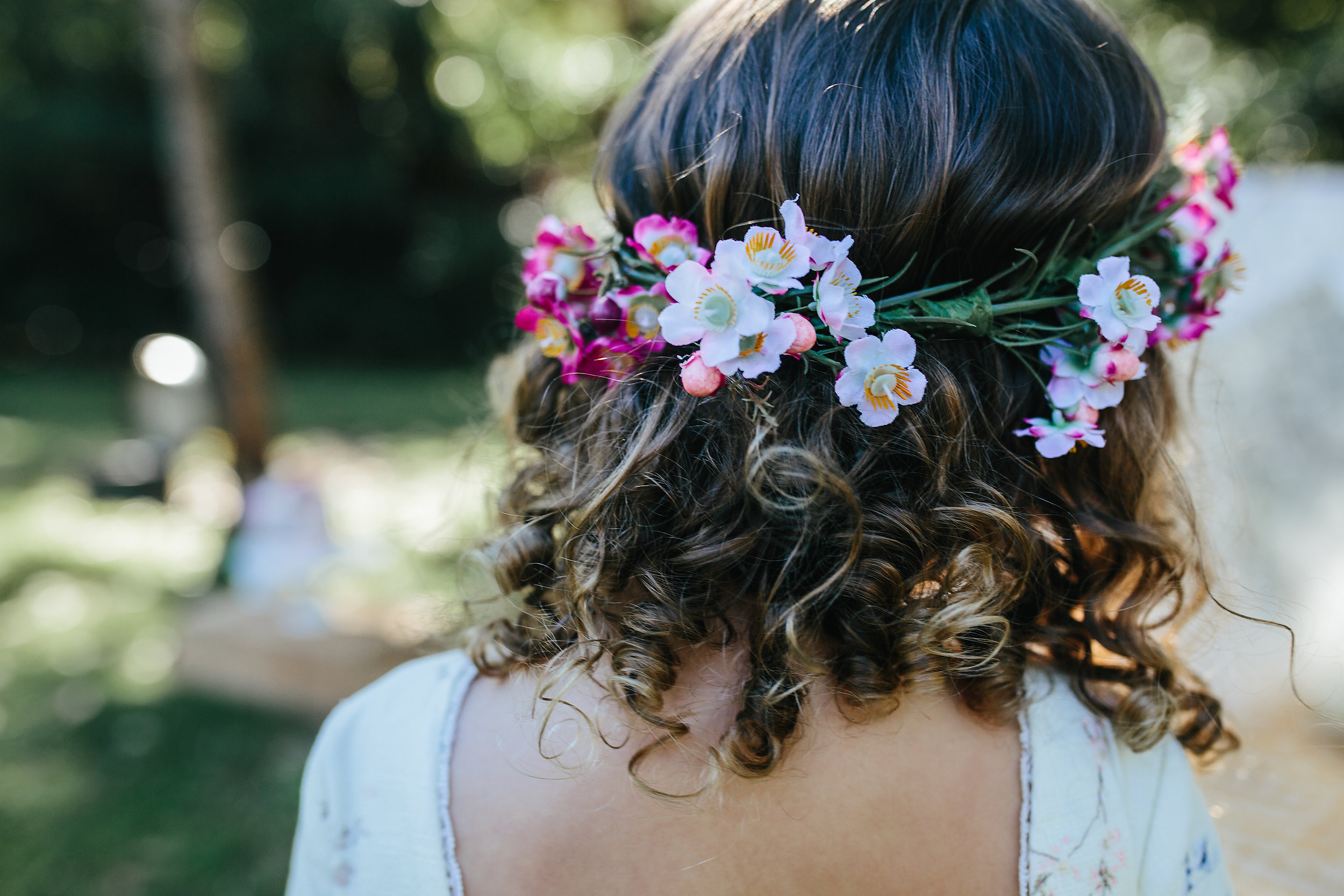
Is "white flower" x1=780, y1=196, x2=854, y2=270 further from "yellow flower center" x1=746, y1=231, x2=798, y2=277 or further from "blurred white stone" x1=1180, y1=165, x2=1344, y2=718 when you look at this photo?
"blurred white stone" x1=1180, y1=165, x2=1344, y2=718

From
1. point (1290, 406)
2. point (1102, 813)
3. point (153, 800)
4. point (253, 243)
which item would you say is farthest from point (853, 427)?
point (253, 243)

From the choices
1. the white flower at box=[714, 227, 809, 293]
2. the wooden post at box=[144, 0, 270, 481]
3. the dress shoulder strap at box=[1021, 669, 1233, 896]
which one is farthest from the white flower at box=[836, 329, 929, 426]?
the wooden post at box=[144, 0, 270, 481]

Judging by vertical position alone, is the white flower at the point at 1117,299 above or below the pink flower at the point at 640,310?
below

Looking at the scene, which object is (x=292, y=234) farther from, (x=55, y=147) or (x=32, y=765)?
(x=32, y=765)

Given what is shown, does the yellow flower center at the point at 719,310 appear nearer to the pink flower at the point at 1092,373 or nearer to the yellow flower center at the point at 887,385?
the yellow flower center at the point at 887,385

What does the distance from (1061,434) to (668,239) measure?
0.55 meters

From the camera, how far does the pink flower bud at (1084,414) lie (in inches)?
45.1

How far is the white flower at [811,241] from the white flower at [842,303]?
0.01 metres

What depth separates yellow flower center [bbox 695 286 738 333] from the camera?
1021 mm

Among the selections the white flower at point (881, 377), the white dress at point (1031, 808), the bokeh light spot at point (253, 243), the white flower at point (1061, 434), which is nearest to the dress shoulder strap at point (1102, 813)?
the white dress at point (1031, 808)

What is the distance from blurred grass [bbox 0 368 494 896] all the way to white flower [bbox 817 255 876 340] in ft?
2.67

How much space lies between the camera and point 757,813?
1052 millimetres

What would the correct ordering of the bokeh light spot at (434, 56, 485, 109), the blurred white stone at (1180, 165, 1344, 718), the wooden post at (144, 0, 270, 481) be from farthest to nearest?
the bokeh light spot at (434, 56, 485, 109)
the wooden post at (144, 0, 270, 481)
the blurred white stone at (1180, 165, 1344, 718)

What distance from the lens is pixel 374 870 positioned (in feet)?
3.89
